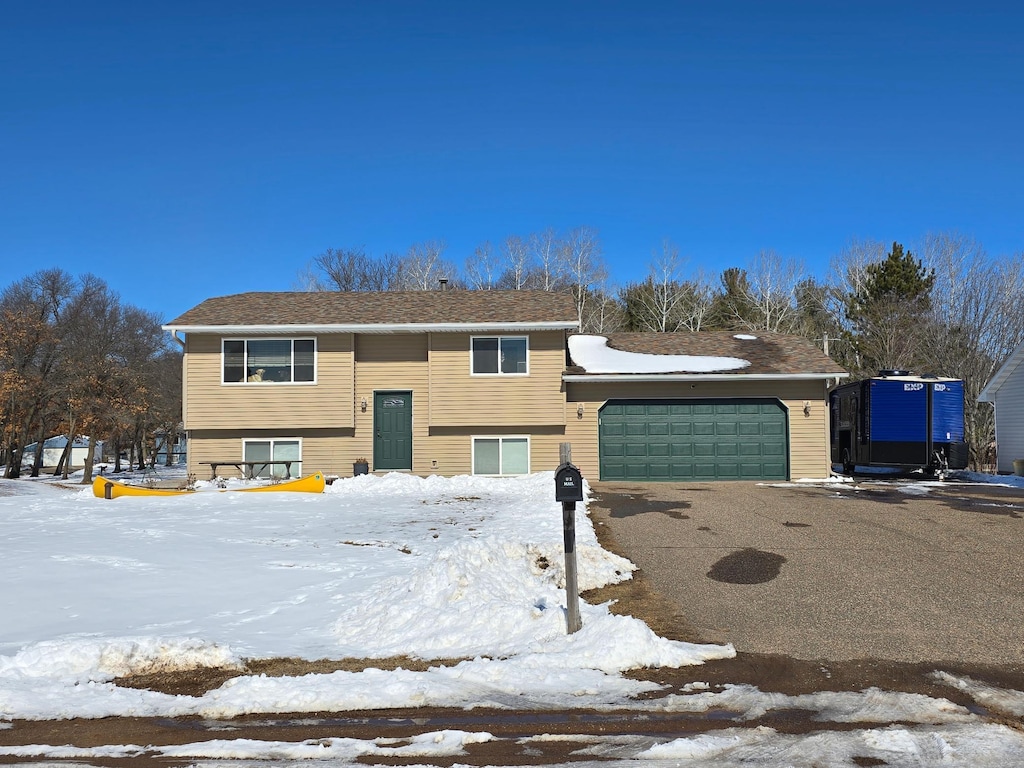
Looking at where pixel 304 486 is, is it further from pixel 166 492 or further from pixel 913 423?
pixel 913 423

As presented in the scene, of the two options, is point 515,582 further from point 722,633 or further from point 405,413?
point 405,413

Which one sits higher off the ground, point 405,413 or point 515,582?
point 405,413

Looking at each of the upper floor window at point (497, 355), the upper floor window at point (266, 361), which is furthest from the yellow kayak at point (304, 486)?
the upper floor window at point (497, 355)

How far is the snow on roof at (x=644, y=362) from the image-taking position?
2086cm

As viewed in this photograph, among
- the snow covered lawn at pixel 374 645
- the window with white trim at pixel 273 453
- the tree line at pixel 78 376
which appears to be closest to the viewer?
the snow covered lawn at pixel 374 645

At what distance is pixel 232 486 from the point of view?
1830 centimetres

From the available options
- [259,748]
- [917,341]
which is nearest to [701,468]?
[259,748]

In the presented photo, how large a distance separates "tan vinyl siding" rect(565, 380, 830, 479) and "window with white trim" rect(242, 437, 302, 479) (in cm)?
729

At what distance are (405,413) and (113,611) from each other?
14431mm

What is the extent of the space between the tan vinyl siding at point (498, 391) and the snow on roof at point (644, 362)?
120 centimetres

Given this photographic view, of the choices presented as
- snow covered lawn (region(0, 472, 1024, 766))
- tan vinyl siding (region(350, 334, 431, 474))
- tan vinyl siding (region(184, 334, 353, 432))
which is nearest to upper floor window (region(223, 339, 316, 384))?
tan vinyl siding (region(184, 334, 353, 432))

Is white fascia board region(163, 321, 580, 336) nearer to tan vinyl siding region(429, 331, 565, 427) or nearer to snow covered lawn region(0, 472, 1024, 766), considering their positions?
tan vinyl siding region(429, 331, 565, 427)

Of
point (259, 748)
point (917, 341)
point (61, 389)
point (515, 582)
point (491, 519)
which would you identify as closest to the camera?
point (259, 748)

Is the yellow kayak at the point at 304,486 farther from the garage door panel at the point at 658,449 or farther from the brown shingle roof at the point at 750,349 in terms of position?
the garage door panel at the point at 658,449
